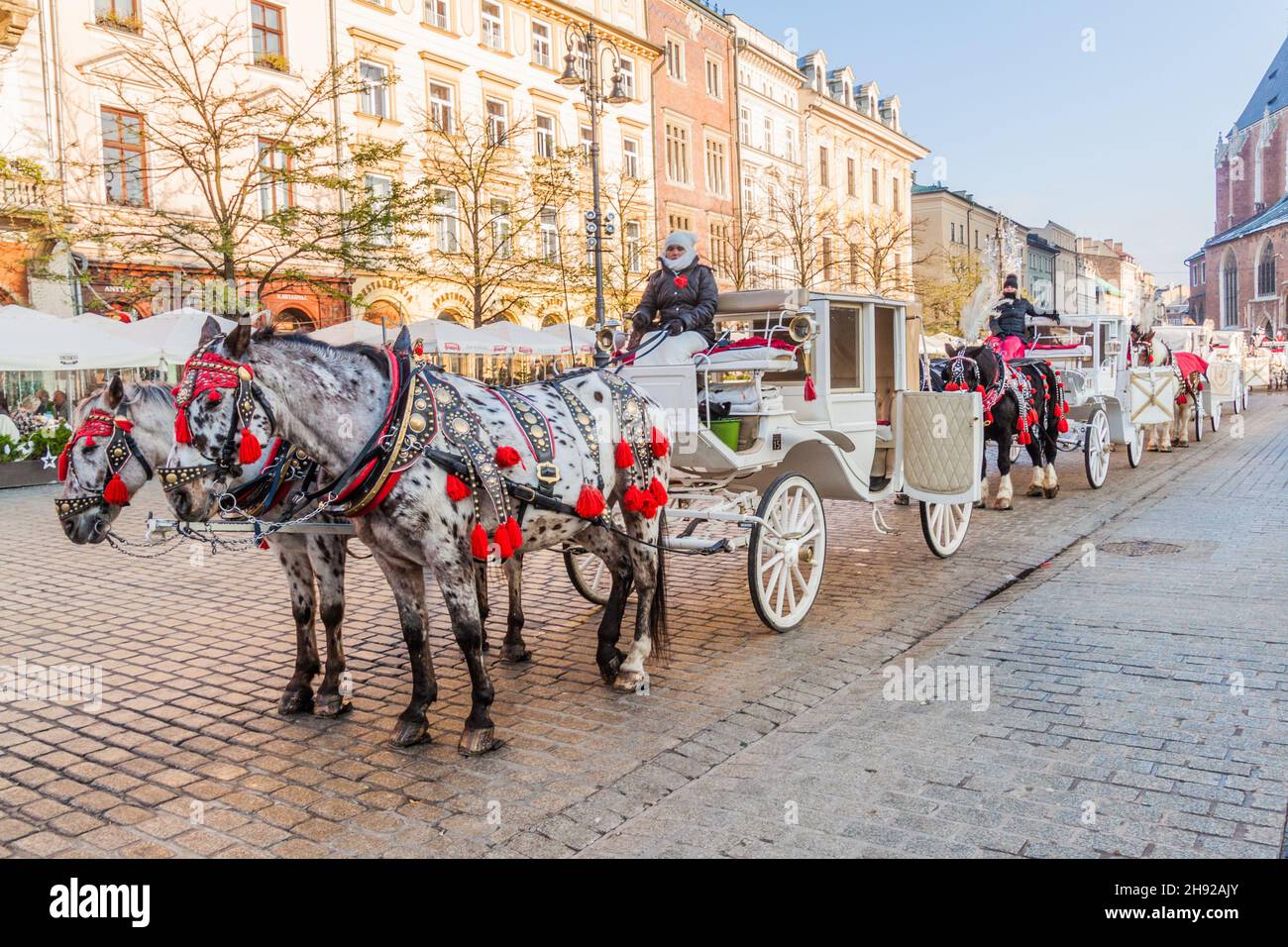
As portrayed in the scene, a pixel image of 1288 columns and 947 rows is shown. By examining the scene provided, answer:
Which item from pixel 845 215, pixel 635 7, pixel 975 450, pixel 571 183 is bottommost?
pixel 975 450

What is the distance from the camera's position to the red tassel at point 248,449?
12.4 ft

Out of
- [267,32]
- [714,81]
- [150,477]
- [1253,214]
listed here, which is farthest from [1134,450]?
[1253,214]

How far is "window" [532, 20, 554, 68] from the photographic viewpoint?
3075 cm

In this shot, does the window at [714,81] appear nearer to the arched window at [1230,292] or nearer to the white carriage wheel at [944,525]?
the white carriage wheel at [944,525]

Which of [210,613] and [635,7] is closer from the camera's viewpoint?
[210,613]

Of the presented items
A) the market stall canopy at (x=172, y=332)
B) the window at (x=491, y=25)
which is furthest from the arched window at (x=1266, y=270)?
the market stall canopy at (x=172, y=332)

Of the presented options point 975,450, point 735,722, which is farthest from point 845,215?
point 735,722

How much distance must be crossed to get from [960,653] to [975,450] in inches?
92.5

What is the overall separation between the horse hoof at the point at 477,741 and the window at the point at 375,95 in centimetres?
2373

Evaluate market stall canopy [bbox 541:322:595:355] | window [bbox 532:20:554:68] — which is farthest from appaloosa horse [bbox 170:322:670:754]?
window [bbox 532:20:554:68]

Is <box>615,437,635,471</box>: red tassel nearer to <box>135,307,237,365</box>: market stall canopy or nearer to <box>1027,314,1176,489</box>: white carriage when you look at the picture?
<box>1027,314,1176,489</box>: white carriage

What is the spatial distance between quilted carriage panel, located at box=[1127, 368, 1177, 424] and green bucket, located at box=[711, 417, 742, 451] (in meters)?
11.0

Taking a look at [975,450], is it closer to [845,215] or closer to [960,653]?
[960,653]

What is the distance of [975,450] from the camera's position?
24.7 ft
